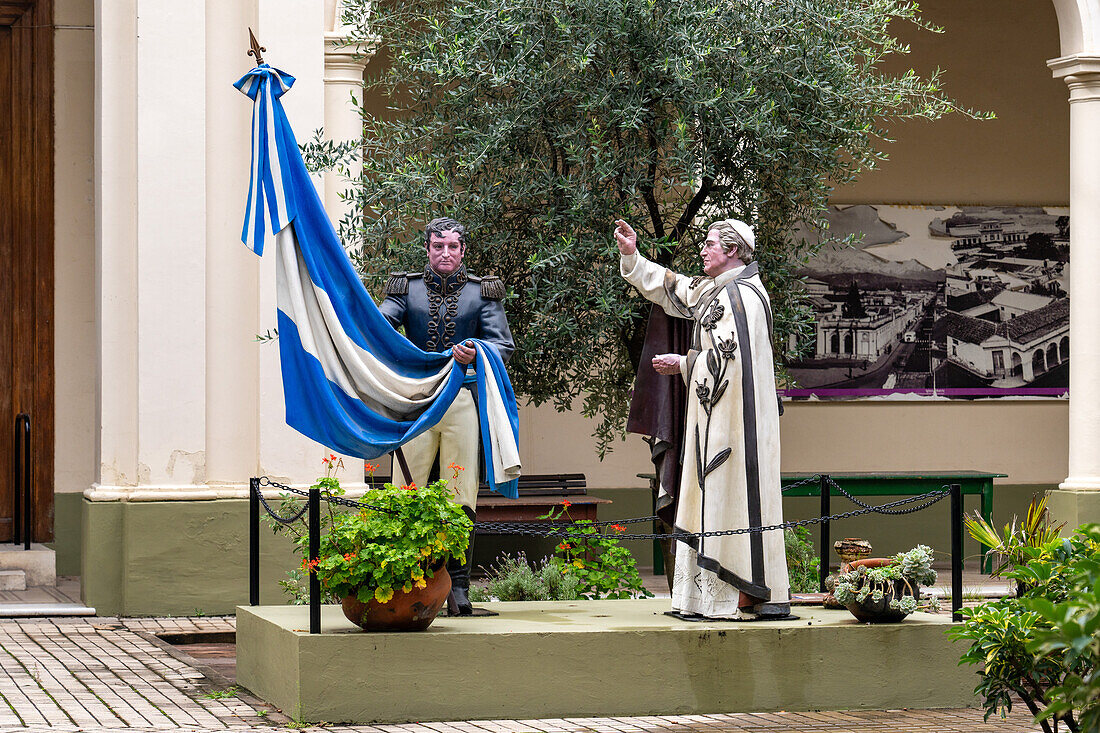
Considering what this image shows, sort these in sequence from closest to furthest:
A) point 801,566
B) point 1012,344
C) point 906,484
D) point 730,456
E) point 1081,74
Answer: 1. point 730,456
2. point 801,566
3. point 1081,74
4. point 906,484
5. point 1012,344

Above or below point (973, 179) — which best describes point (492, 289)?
below

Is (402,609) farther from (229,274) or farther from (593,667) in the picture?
(229,274)

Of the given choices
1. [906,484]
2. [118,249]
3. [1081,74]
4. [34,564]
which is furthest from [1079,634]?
[906,484]

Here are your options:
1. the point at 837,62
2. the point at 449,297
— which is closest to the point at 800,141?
the point at 837,62

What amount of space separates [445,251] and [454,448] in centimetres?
92

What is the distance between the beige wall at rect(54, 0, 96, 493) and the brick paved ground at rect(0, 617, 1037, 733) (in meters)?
4.42

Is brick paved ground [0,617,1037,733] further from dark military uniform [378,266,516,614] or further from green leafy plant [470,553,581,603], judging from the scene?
green leafy plant [470,553,581,603]

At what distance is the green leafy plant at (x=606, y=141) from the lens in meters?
8.57

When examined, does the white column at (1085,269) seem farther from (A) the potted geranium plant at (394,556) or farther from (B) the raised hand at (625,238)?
(A) the potted geranium plant at (394,556)

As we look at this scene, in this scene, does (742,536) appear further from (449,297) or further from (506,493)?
(449,297)

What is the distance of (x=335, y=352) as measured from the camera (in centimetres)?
706

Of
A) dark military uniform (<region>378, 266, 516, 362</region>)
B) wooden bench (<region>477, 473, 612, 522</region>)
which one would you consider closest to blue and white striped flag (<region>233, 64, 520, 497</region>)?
dark military uniform (<region>378, 266, 516, 362</region>)

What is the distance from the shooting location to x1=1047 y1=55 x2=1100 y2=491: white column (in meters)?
12.0

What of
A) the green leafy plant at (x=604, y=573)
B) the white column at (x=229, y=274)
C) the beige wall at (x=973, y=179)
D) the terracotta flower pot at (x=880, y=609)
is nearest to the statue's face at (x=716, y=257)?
the terracotta flower pot at (x=880, y=609)
